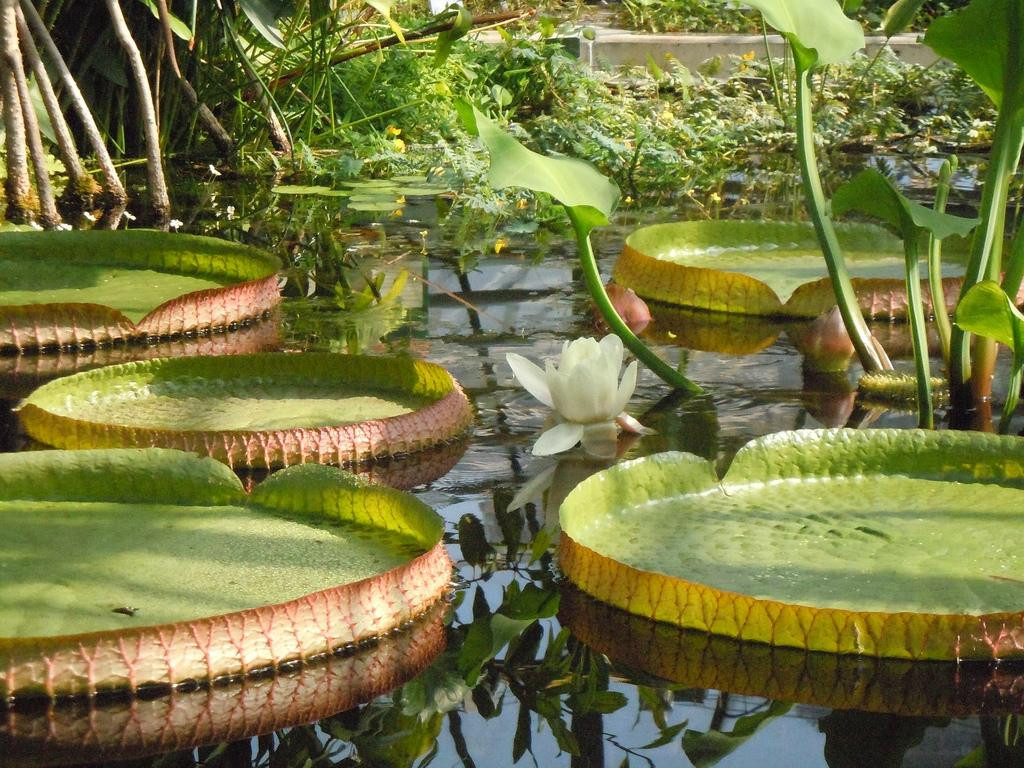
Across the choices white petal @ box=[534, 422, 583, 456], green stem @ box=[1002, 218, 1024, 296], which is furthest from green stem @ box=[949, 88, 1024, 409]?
white petal @ box=[534, 422, 583, 456]

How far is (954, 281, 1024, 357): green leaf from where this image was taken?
1.99 meters

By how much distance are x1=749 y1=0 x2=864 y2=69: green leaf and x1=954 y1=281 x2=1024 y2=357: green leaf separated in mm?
424

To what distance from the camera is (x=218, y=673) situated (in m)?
1.53

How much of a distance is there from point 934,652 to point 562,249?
2723mm

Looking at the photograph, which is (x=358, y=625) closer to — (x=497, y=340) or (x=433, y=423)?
(x=433, y=423)

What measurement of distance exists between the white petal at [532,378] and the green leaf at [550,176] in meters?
0.24

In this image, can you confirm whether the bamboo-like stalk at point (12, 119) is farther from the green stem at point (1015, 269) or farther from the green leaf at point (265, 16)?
the green stem at point (1015, 269)

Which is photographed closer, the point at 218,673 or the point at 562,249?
the point at 218,673

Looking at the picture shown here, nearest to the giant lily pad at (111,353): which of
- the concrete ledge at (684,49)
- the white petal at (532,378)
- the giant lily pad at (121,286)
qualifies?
the giant lily pad at (121,286)

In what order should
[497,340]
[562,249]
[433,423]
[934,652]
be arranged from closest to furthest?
[934,652] → [433,423] → [497,340] → [562,249]

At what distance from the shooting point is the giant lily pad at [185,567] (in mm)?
1492

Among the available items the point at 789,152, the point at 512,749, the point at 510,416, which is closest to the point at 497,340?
the point at 510,416

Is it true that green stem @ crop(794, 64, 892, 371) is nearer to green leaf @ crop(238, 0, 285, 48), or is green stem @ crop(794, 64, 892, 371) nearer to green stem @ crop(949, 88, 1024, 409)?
green stem @ crop(949, 88, 1024, 409)

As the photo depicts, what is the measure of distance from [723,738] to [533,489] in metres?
0.77
